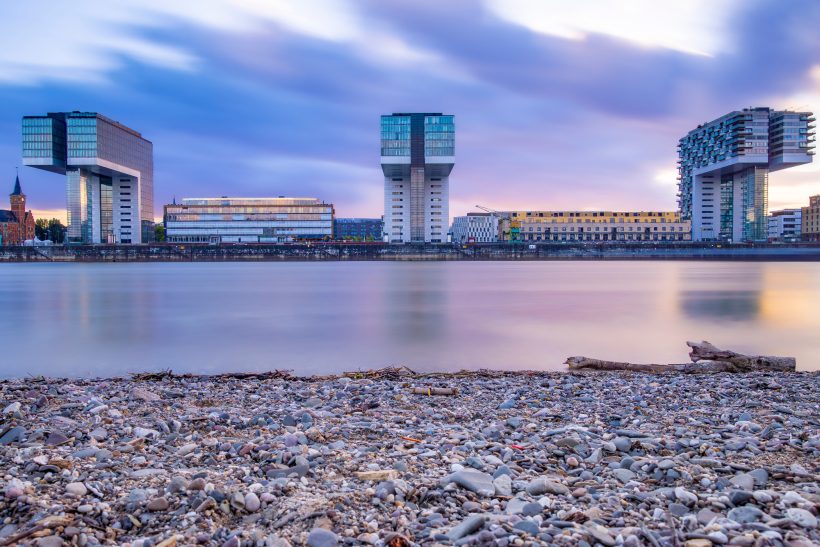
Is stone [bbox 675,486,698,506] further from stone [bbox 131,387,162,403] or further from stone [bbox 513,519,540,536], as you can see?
stone [bbox 131,387,162,403]

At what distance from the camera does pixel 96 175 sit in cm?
13475

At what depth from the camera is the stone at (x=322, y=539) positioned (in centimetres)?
344

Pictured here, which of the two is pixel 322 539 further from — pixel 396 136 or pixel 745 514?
pixel 396 136

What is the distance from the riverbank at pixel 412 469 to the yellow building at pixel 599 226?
174840 millimetres

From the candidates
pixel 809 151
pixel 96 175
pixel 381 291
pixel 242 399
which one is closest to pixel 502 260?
pixel 381 291

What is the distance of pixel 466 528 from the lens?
139 inches

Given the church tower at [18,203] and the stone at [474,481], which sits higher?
the church tower at [18,203]

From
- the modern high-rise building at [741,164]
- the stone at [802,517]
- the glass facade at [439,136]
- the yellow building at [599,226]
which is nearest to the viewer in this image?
the stone at [802,517]

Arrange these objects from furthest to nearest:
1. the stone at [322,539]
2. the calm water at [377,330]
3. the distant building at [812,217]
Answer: the distant building at [812,217] → the calm water at [377,330] → the stone at [322,539]

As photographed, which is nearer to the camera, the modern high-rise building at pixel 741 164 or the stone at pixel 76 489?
the stone at pixel 76 489

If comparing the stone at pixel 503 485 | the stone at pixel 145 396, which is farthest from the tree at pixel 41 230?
the stone at pixel 503 485

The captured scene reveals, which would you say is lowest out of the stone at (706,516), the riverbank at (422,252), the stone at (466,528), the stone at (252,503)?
the stone at (252,503)

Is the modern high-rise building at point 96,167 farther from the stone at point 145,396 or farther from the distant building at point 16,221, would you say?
the stone at point 145,396

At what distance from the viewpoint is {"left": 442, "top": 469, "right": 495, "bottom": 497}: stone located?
4.19 meters
